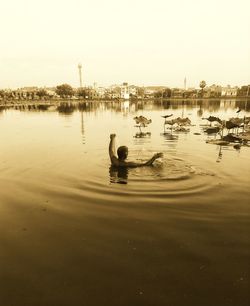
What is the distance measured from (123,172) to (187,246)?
653cm

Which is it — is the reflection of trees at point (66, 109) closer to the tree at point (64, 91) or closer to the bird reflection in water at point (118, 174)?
the bird reflection in water at point (118, 174)

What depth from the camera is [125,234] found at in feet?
25.0

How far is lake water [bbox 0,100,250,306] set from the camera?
548 cm

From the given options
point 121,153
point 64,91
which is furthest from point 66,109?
point 64,91

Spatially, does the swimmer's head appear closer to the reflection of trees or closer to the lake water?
the lake water

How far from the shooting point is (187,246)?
6.97m

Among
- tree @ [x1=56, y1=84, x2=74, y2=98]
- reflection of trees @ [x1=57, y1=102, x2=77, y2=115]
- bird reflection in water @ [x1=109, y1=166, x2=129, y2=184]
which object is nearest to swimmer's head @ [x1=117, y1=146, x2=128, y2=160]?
bird reflection in water @ [x1=109, y1=166, x2=129, y2=184]

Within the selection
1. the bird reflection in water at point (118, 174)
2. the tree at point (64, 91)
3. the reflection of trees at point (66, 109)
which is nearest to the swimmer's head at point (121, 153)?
the bird reflection in water at point (118, 174)

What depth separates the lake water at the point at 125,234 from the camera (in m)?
5.48

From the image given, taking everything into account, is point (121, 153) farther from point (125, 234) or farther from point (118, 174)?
point (125, 234)

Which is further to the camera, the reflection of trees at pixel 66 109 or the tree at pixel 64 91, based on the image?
the tree at pixel 64 91

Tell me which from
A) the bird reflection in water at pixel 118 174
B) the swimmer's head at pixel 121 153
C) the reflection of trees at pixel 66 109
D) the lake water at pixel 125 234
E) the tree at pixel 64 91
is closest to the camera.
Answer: the lake water at pixel 125 234

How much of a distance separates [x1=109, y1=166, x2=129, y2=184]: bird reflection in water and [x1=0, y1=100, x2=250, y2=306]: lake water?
0.16ft

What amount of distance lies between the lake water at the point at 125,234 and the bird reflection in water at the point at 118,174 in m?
0.05
